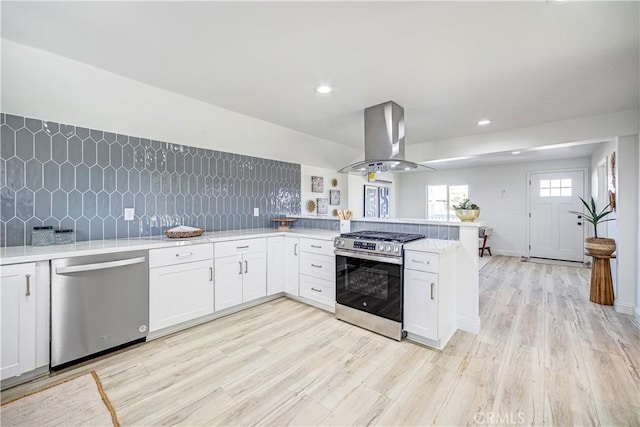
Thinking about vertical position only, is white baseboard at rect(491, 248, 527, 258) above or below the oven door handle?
below

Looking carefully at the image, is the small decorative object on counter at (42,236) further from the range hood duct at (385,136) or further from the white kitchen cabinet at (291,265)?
the range hood duct at (385,136)

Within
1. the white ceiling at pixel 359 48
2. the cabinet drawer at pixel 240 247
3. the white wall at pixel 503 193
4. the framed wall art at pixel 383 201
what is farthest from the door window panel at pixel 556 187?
the cabinet drawer at pixel 240 247

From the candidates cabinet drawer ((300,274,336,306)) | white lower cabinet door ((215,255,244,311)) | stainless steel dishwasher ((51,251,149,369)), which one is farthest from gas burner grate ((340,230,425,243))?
stainless steel dishwasher ((51,251,149,369))

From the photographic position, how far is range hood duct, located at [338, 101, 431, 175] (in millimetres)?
2869

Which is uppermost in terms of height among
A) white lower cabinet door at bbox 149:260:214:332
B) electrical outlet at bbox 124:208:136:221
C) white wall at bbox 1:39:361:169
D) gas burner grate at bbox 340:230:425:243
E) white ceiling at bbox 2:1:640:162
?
white ceiling at bbox 2:1:640:162

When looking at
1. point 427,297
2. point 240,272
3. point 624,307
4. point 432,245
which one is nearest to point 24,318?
point 240,272

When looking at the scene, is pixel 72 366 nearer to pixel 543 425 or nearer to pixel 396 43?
pixel 543 425

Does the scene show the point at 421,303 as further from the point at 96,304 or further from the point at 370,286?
the point at 96,304

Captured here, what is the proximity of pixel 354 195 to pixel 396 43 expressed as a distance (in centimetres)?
461

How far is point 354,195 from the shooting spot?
639 cm

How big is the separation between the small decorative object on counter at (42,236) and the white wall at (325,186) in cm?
311

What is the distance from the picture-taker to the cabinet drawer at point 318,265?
304 centimetres

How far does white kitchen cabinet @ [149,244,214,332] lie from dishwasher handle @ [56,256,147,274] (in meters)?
0.12

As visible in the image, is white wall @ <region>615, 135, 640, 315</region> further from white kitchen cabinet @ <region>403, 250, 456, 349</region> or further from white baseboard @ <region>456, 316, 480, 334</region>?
white kitchen cabinet @ <region>403, 250, 456, 349</region>
